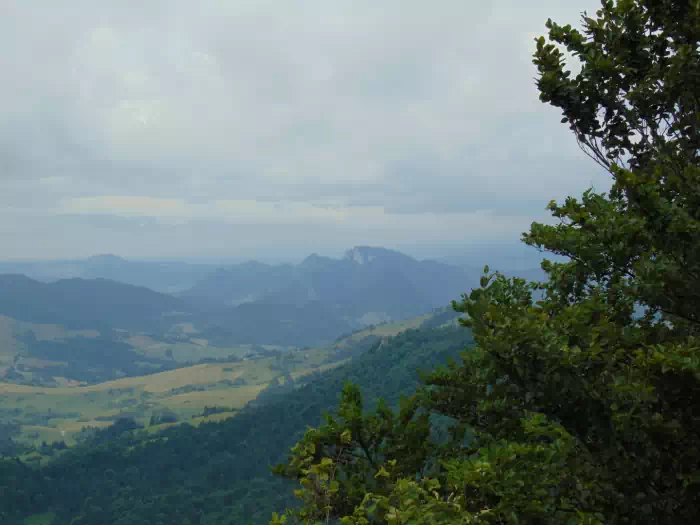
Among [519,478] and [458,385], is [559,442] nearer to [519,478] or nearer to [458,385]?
[519,478]

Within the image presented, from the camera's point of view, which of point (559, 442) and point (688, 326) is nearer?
point (559, 442)

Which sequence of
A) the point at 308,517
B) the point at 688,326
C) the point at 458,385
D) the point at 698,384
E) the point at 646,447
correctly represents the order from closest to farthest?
1. the point at 698,384
2. the point at 646,447
3. the point at 308,517
4. the point at 688,326
5. the point at 458,385

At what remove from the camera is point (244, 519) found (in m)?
150

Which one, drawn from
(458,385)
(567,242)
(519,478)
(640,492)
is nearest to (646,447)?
(640,492)

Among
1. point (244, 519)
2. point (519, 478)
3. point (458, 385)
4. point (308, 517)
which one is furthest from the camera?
point (244, 519)

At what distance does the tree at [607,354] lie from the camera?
6.79 meters

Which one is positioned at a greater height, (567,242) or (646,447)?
(567,242)

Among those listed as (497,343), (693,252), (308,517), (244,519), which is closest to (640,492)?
(497,343)

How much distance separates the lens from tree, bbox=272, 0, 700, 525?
679cm

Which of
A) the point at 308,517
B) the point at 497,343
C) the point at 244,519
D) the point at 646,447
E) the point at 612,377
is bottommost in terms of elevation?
the point at 244,519

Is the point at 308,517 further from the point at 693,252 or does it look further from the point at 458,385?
the point at 693,252

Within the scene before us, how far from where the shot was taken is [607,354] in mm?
8094

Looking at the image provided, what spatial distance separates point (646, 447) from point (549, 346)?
2052 mm

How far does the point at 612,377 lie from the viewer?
304 inches
